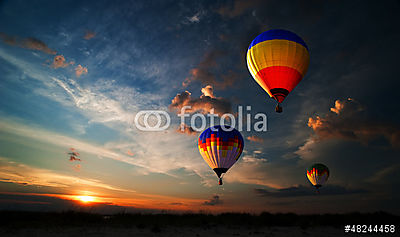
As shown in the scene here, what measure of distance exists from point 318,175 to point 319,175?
0.67 ft

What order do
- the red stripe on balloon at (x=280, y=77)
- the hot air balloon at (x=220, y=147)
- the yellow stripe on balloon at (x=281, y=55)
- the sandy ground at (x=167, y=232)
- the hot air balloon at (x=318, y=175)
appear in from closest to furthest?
the sandy ground at (x=167, y=232) < the yellow stripe on balloon at (x=281, y=55) < the red stripe on balloon at (x=280, y=77) < the hot air balloon at (x=220, y=147) < the hot air balloon at (x=318, y=175)

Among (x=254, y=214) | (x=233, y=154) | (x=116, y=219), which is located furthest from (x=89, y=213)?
(x=233, y=154)

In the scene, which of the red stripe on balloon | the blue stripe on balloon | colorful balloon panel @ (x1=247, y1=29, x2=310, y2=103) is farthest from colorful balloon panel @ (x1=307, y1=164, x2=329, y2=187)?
the blue stripe on balloon

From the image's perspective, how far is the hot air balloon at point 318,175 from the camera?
5147 cm

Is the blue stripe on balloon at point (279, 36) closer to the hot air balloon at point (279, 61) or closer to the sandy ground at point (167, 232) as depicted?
the hot air balloon at point (279, 61)

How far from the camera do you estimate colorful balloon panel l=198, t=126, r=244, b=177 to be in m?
34.8

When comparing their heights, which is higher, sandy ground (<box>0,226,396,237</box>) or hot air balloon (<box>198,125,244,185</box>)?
hot air balloon (<box>198,125,244,185</box>)

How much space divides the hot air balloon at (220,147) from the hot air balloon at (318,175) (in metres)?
26.3

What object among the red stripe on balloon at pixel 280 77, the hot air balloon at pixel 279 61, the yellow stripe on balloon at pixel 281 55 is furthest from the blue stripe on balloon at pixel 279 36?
Answer: the red stripe on balloon at pixel 280 77

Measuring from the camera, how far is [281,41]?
25.9 m

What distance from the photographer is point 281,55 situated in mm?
25703

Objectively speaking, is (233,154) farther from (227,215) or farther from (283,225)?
(283,225)

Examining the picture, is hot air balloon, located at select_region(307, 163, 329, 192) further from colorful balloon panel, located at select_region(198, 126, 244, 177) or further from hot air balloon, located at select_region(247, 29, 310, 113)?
hot air balloon, located at select_region(247, 29, 310, 113)

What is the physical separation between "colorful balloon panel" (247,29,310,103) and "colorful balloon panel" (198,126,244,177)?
10.9m
